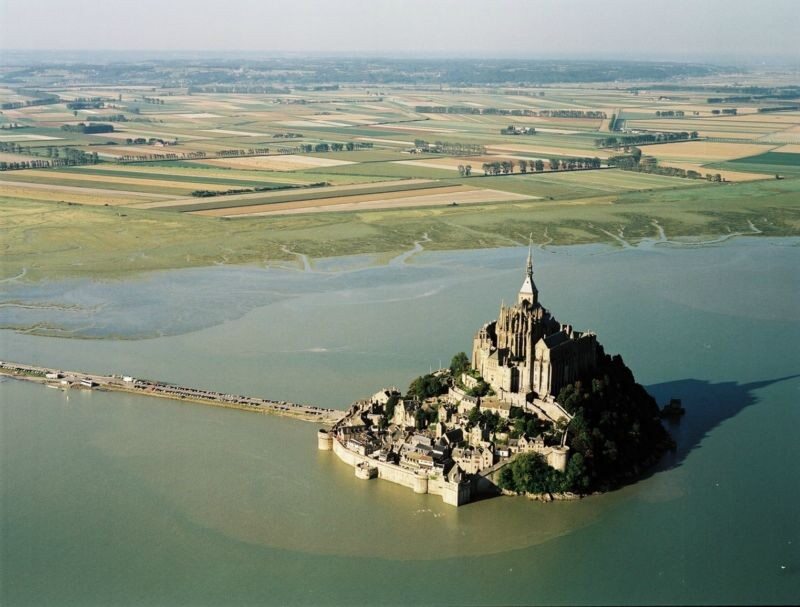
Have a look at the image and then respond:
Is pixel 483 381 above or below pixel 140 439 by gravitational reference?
above

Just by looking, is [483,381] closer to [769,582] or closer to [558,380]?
[558,380]

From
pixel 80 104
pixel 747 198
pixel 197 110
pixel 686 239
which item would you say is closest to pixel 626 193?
pixel 747 198

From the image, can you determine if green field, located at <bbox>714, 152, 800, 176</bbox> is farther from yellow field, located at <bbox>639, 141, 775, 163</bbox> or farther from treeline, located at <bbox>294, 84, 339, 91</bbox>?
treeline, located at <bbox>294, 84, 339, 91</bbox>

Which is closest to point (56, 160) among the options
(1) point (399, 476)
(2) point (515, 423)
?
(1) point (399, 476)

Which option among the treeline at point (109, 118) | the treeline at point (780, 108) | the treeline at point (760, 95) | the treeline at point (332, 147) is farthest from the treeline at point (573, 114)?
the treeline at point (109, 118)

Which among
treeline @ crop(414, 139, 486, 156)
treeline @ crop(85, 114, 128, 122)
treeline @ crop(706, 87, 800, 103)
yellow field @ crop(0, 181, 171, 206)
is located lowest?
treeline @ crop(85, 114, 128, 122)

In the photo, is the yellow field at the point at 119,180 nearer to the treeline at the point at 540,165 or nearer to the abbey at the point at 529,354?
the treeline at the point at 540,165

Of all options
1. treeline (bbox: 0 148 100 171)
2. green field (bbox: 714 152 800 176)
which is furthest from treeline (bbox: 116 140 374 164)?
green field (bbox: 714 152 800 176)
